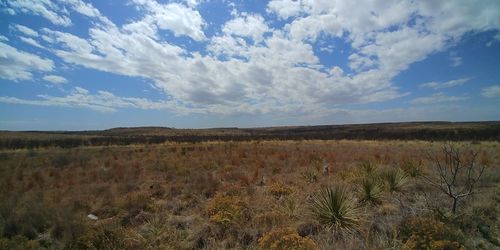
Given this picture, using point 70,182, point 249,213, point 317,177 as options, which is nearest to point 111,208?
point 249,213

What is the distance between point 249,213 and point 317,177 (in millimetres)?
5101

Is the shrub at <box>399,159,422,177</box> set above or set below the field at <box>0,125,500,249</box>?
above

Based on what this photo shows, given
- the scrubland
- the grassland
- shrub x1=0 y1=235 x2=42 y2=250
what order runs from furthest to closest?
the grassland → the scrubland → shrub x1=0 y1=235 x2=42 y2=250

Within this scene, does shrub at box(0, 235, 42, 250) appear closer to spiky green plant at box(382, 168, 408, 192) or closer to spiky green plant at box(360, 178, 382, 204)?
spiky green plant at box(360, 178, 382, 204)

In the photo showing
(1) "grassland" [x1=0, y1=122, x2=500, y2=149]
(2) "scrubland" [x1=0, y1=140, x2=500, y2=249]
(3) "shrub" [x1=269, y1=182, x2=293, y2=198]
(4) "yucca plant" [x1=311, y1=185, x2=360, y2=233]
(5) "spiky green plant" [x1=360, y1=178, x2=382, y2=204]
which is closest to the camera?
(2) "scrubland" [x1=0, y1=140, x2=500, y2=249]

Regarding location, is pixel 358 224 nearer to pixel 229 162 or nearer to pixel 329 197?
pixel 329 197

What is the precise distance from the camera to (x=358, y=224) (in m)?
5.87

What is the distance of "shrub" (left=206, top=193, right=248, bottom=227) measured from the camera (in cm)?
609

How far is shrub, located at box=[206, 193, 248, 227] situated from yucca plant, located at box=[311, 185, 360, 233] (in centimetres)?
165

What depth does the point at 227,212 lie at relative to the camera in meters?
6.30

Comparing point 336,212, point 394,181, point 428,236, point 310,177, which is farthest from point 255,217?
point 394,181

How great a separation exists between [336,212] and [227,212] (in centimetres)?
240

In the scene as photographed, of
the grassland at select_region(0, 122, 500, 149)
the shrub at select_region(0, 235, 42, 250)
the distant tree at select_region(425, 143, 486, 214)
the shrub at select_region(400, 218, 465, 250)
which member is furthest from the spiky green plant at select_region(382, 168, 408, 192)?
the grassland at select_region(0, 122, 500, 149)

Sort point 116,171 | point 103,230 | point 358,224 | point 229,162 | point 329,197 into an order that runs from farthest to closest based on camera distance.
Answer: point 229,162 → point 116,171 → point 329,197 → point 358,224 → point 103,230
